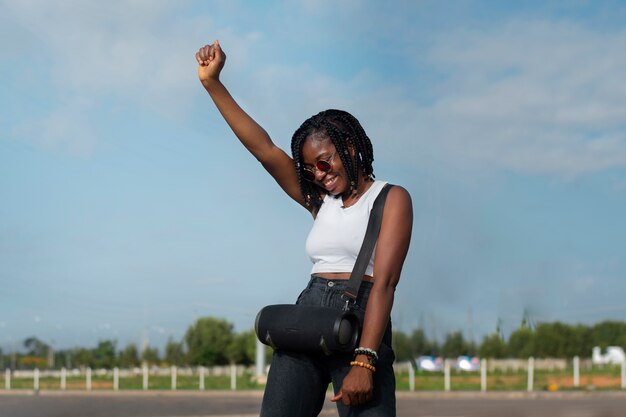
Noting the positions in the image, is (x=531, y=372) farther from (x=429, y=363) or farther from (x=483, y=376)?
(x=429, y=363)

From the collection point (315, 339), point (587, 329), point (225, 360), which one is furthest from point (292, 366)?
point (225, 360)

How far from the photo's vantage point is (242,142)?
3402 mm

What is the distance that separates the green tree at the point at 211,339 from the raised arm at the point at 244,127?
66.4 m

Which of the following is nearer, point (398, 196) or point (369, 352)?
point (369, 352)

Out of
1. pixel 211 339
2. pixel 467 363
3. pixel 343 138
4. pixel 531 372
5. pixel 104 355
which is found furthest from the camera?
pixel 211 339

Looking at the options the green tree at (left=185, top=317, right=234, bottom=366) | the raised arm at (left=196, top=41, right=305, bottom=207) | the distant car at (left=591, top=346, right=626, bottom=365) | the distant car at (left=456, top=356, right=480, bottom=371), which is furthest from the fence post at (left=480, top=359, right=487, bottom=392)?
the green tree at (left=185, top=317, right=234, bottom=366)

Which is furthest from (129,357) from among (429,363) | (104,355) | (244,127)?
(244,127)

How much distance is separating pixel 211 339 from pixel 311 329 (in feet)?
230

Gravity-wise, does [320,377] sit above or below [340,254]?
below

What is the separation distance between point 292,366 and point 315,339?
145mm

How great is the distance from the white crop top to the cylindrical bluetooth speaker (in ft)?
0.53

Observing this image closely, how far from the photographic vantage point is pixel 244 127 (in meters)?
3.37

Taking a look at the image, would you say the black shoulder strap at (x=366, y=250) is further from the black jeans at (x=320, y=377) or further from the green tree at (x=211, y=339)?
the green tree at (x=211, y=339)

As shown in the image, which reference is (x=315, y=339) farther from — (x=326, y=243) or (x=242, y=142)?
(x=242, y=142)
